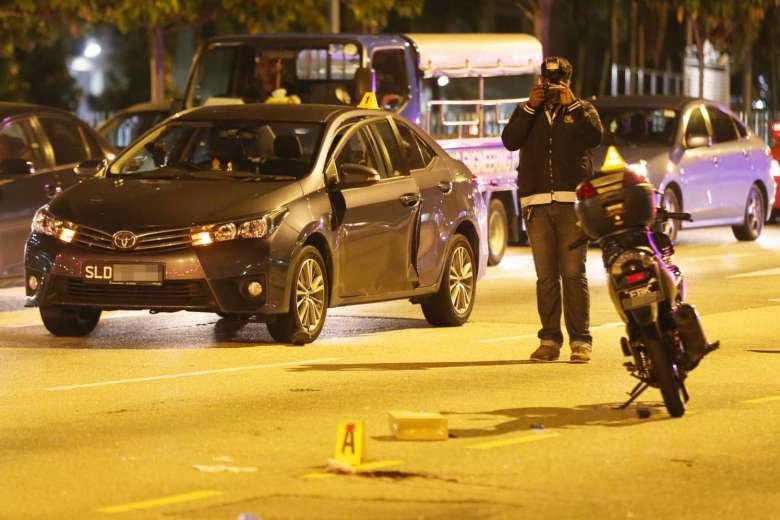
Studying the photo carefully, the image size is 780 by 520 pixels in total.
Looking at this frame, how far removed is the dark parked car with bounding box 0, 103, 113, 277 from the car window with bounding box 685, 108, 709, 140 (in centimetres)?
842

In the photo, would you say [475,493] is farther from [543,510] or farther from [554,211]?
[554,211]

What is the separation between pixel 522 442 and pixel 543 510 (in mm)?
1699

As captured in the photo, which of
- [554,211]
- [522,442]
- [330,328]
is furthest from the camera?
[330,328]

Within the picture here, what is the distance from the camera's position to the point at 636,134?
24.5 metres

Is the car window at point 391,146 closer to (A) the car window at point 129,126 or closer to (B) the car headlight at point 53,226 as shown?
(B) the car headlight at point 53,226

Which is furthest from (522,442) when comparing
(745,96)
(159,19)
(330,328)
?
(745,96)

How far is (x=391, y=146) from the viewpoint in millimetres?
15312

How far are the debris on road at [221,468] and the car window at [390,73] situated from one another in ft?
44.0

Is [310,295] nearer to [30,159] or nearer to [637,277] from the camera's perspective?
[637,277]

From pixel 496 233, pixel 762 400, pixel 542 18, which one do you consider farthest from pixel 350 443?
pixel 542 18

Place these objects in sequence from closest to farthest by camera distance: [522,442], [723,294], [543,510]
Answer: [543,510] < [522,442] < [723,294]

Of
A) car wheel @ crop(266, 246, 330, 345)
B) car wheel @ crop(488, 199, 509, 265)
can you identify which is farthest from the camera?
car wheel @ crop(488, 199, 509, 265)

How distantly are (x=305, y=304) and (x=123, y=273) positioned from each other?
1.22m

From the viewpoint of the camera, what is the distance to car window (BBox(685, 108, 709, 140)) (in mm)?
24578
